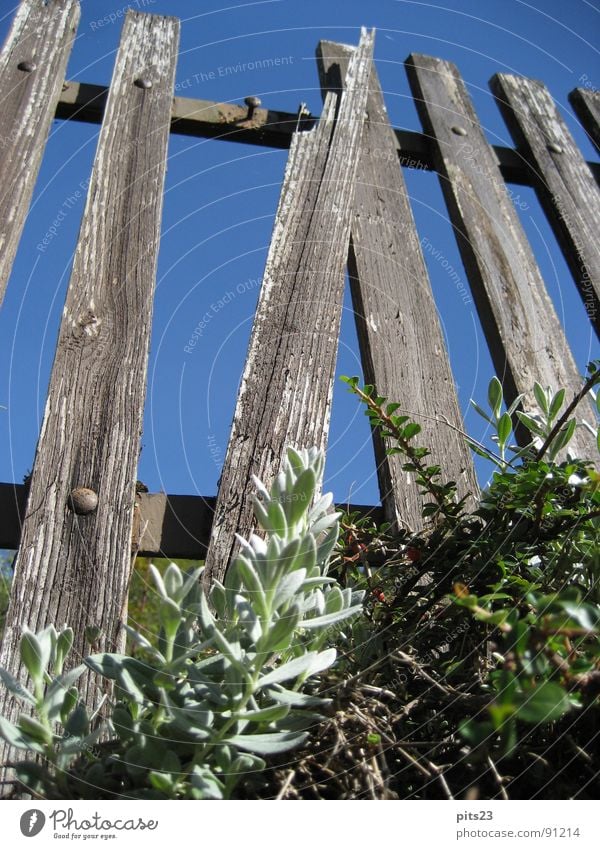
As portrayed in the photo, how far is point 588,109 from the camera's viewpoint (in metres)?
3.00

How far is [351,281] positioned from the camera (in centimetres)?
216

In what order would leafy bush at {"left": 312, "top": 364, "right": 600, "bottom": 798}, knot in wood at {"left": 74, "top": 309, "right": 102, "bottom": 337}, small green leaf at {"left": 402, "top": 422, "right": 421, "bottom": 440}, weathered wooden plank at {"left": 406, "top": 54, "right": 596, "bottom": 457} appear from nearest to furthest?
1. leafy bush at {"left": 312, "top": 364, "right": 600, "bottom": 798}
2. small green leaf at {"left": 402, "top": 422, "right": 421, "bottom": 440}
3. knot in wood at {"left": 74, "top": 309, "right": 102, "bottom": 337}
4. weathered wooden plank at {"left": 406, "top": 54, "right": 596, "bottom": 457}

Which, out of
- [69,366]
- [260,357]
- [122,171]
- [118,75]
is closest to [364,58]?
[118,75]

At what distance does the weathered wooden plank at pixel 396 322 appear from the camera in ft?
5.92

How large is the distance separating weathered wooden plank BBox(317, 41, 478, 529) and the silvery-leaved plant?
754mm

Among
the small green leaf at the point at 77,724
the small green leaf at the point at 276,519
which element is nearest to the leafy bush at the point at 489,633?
the small green leaf at the point at 276,519

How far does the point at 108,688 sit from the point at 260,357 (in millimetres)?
842

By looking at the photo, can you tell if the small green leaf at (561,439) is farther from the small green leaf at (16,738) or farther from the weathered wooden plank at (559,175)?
the weathered wooden plank at (559,175)

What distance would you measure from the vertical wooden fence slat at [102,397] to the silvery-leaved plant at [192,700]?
17.5 inches

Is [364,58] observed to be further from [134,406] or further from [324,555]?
[324,555]

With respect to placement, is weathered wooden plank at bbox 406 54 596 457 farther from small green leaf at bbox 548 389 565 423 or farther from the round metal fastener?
the round metal fastener

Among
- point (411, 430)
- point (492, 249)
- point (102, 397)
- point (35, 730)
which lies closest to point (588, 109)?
point (492, 249)

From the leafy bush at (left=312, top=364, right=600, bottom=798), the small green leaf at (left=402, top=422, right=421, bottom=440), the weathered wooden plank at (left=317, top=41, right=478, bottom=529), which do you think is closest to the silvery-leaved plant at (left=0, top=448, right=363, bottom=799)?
the leafy bush at (left=312, top=364, right=600, bottom=798)

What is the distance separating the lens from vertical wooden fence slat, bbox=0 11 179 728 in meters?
1.38
